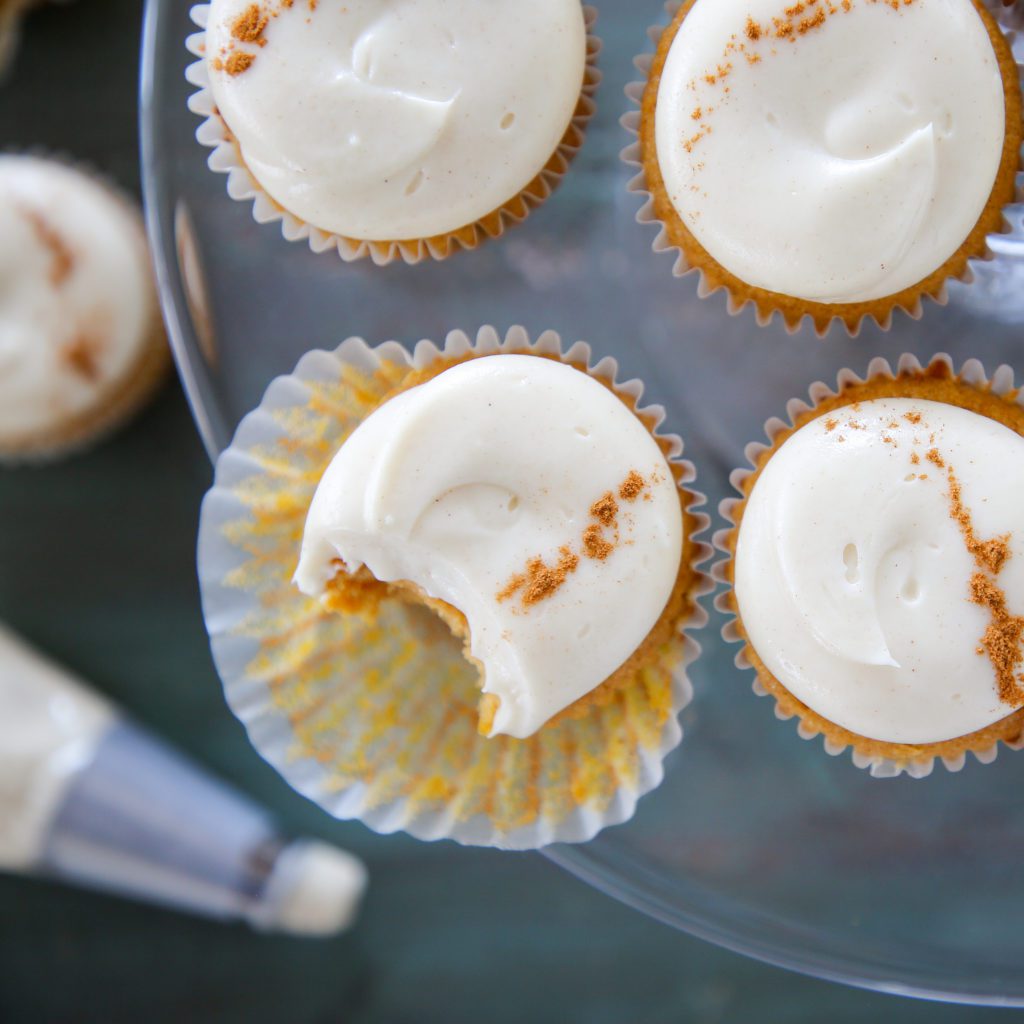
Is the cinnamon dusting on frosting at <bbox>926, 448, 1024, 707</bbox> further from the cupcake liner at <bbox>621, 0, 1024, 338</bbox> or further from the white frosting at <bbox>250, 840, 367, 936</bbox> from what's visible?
the white frosting at <bbox>250, 840, 367, 936</bbox>

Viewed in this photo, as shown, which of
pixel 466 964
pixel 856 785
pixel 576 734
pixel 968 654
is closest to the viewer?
pixel 968 654

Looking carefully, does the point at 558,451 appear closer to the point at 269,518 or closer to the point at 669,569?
the point at 669,569

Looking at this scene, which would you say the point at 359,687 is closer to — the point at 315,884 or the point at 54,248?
the point at 315,884

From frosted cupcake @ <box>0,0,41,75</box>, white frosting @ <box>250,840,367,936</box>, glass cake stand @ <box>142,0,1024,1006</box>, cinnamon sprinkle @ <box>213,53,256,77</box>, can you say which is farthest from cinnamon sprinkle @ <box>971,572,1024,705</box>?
frosted cupcake @ <box>0,0,41,75</box>

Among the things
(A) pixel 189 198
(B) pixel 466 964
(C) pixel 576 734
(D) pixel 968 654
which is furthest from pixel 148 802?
(D) pixel 968 654

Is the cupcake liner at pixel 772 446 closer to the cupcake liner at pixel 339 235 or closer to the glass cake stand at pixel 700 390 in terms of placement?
the glass cake stand at pixel 700 390

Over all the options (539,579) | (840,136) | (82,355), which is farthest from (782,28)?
(82,355)

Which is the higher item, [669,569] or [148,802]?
[669,569]

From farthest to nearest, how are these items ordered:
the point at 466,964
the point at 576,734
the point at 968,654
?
the point at 466,964, the point at 576,734, the point at 968,654
